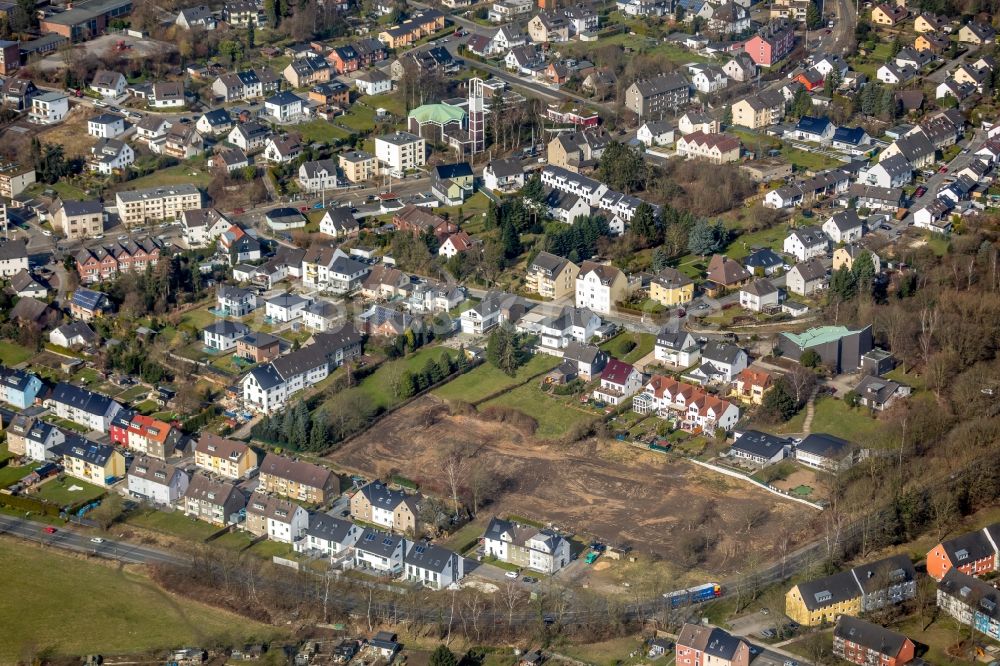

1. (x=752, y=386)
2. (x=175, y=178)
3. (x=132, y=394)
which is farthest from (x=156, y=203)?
(x=752, y=386)

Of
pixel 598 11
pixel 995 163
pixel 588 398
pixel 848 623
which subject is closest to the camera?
pixel 848 623

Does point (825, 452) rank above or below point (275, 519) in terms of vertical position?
above

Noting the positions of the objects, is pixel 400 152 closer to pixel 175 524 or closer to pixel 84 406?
pixel 84 406

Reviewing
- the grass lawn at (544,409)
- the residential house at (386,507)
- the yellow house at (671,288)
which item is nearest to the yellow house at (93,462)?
the residential house at (386,507)

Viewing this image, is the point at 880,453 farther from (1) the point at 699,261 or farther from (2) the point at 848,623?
(1) the point at 699,261

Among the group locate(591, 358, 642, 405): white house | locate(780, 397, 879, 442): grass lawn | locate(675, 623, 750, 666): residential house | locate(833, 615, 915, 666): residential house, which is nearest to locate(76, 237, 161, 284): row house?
locate(591, 358, 642, 405): white house

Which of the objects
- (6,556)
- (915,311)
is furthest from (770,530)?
(6,556)
